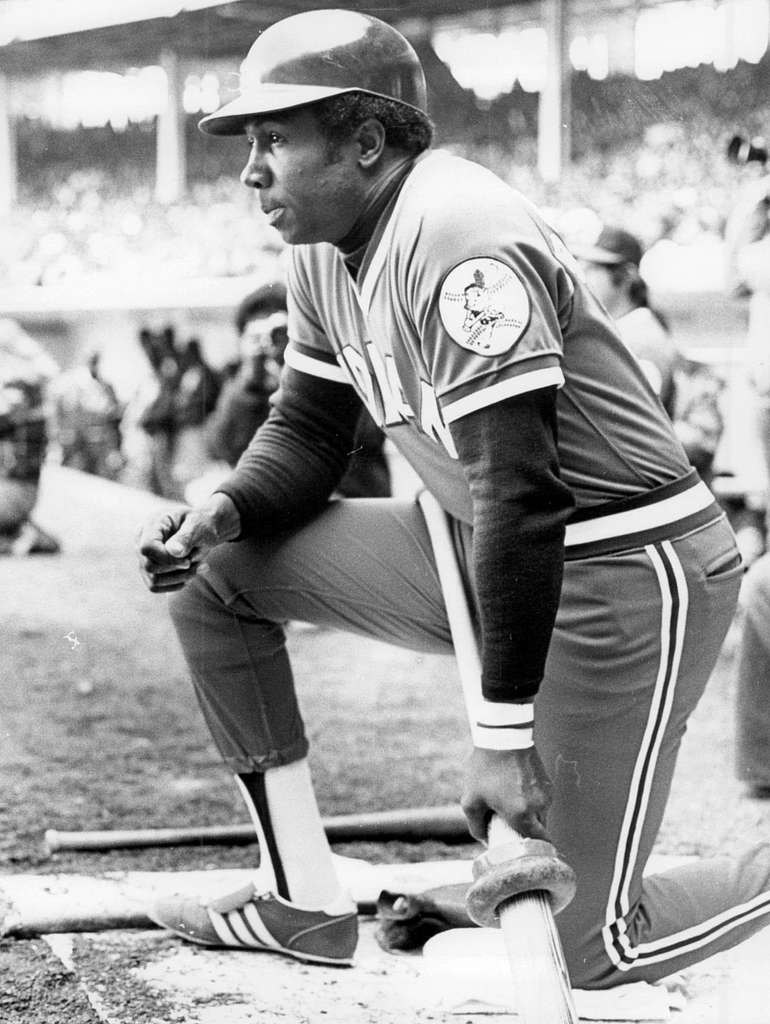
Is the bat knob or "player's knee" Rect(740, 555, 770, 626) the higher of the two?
the bat knob

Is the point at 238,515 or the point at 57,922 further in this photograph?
the point at 57,922

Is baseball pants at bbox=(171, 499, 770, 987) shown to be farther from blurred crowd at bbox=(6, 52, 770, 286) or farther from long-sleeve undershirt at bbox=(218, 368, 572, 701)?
blurred crowd at bbox=(6, 52, 770, 286)

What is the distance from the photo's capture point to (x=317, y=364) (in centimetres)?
195

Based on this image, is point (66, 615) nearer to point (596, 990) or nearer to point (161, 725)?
point (161, 725)

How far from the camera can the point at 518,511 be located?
144 cm

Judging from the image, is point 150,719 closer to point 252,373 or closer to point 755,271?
point 252,373

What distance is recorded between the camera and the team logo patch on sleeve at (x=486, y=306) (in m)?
1.44

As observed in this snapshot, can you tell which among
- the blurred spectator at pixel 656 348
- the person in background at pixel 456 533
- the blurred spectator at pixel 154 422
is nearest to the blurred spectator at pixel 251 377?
the blurred spectator at pixel 154 422

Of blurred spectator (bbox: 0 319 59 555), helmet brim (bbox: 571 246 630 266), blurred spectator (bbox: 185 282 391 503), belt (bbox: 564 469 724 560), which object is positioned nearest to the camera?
belt (bbox: 564 469 724 560)

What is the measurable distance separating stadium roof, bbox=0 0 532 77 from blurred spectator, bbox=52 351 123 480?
0.59m

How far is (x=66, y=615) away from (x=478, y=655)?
4.01 feet

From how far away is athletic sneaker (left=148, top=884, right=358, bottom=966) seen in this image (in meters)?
1.96

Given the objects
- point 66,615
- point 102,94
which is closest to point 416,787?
point 66,615

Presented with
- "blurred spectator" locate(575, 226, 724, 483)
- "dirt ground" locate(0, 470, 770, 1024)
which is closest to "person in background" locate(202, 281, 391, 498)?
"dirt ground" locate(0, 470, 770, 1024)
